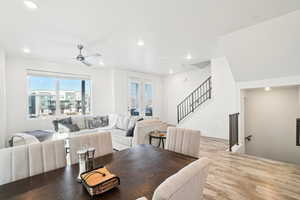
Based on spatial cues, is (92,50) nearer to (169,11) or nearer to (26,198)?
(169,11)

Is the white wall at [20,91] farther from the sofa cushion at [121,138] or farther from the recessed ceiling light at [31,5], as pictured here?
the recessed ceiling light at [31,5]

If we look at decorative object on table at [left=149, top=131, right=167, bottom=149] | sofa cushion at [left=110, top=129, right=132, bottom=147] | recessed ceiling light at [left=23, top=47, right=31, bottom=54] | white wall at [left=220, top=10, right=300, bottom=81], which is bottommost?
sofa cushion at [left=110, top=129, right=132, bottom=147]

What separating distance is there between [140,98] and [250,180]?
5715 mm

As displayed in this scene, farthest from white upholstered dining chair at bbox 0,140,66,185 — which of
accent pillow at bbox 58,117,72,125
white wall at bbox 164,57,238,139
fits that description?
white wall at bbox 164,57,238,139

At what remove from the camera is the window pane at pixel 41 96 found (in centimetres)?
482

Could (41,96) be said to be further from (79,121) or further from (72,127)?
(72,127)

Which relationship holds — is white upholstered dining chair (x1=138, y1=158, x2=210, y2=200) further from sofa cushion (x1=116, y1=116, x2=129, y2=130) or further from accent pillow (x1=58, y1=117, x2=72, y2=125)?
accent pillow (x1=58, y1=117, x2=72, y2=125)

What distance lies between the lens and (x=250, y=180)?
2426 millimetres

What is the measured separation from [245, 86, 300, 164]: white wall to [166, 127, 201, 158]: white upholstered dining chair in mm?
4076

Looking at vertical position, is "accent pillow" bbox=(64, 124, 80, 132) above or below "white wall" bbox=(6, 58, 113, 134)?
below

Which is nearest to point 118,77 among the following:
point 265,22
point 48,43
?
Result: point 48,43

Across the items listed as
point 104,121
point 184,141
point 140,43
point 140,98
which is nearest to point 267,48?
point 140,43

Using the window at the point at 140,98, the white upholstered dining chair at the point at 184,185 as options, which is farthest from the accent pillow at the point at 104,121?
the white upholstered dining chair at the point at 184,185

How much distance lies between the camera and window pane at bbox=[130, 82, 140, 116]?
718 centimetres
